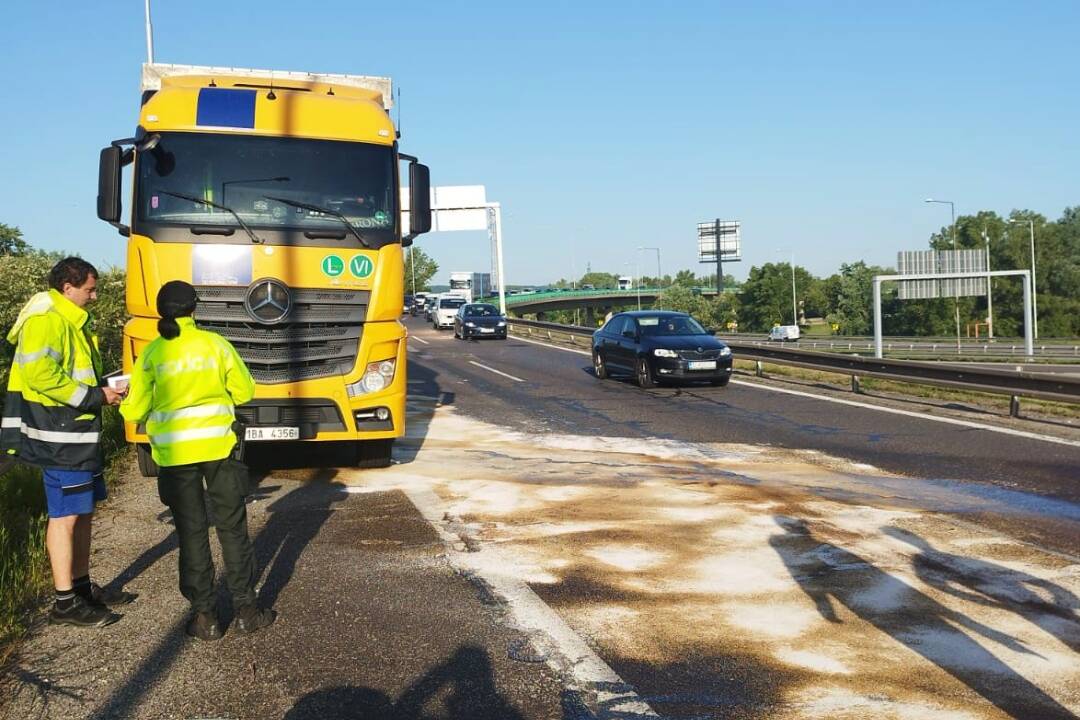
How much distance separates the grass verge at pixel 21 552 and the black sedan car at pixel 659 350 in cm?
1134

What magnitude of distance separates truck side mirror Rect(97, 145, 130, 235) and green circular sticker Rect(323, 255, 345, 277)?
175 centimetres

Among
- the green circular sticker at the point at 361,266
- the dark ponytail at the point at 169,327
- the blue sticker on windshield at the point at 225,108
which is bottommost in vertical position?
the dark ponytail at the point at 169,327

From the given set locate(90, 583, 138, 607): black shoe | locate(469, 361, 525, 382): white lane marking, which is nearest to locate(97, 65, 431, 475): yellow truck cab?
locate(90, 583, 138, 607): black shoe

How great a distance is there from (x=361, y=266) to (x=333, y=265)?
0.81 ft

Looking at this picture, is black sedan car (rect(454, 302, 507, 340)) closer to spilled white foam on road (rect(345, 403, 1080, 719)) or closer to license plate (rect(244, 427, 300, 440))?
spilled white foam on road (rect(345, 403, 1080, 719))

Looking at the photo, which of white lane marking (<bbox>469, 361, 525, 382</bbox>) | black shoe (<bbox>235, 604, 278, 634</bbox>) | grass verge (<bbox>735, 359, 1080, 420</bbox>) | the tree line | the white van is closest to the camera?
black shoe (<bbox>235, 604, 278, 634</bbox>)

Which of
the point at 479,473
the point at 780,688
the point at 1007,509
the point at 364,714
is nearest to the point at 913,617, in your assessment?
the point at 780,688

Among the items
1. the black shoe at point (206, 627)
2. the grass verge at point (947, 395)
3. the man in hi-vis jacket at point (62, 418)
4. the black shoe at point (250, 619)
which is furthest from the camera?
the grass verge at point (947, 395)

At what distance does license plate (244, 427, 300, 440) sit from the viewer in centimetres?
900

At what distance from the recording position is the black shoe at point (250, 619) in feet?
17.1

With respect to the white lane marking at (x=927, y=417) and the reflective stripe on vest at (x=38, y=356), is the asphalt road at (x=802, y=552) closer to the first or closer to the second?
the white lane marking at (x=927, y=417)

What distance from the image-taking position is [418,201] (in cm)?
948

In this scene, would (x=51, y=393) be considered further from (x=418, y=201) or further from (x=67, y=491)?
(x=418, y=201)

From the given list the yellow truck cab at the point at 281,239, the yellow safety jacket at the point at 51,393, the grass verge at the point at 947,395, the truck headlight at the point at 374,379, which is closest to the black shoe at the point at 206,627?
the yellow safety jacket at the point at 51,393
